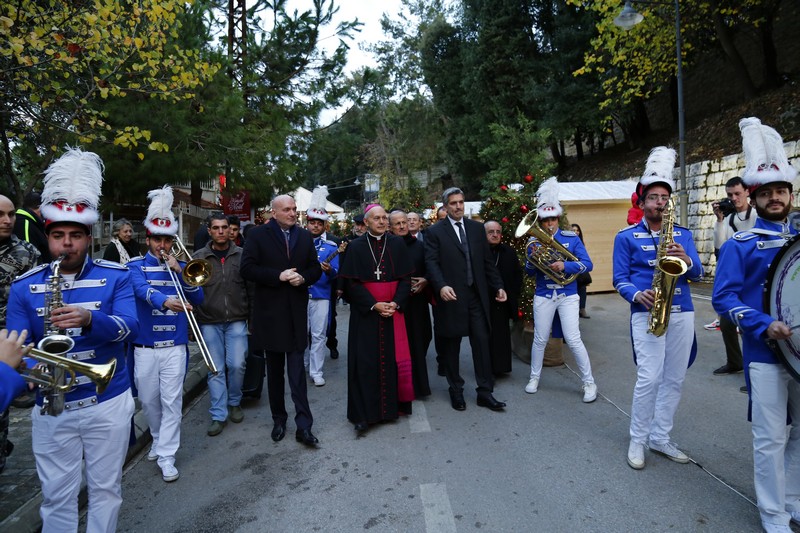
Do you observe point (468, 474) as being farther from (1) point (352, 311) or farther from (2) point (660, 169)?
(2) point (660, 169)

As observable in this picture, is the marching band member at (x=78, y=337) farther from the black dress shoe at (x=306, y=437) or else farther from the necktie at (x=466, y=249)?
the necktie at (x=466, y=249)

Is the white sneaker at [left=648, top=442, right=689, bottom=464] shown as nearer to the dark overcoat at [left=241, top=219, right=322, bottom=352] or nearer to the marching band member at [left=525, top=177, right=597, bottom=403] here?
the marching band member at [left=525, top=177, right=597, bottom=403]

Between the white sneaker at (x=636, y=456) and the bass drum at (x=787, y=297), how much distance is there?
1.35m

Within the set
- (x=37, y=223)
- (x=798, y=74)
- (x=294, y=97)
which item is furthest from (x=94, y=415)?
(x=798, y=74)

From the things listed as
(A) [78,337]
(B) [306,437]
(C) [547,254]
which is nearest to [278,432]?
(B) [306,437]

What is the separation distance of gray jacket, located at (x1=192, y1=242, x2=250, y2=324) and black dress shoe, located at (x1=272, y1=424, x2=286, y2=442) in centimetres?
116

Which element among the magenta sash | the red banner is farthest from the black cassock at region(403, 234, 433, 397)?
the red banner

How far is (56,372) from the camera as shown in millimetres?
2320

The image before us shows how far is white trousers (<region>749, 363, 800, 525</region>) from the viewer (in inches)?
114

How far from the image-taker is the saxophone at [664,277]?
11.8 ft

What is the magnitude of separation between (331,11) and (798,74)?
12996 mm

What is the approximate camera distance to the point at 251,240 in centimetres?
466

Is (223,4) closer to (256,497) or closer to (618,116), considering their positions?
(256,497)

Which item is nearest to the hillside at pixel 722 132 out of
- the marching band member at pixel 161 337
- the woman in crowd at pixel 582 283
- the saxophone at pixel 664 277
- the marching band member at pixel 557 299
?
the woman in crowd at pixel 582 283
